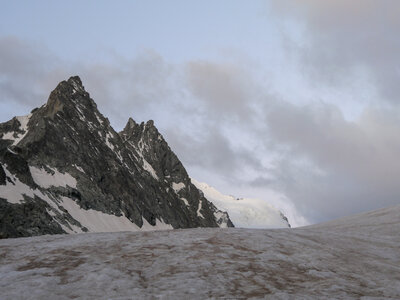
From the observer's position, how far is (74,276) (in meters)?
8.38

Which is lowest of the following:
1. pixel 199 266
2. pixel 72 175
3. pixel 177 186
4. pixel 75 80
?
pixel 199 266

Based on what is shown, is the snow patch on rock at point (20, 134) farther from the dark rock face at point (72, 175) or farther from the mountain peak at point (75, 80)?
the mountain peak at point (75, 80)

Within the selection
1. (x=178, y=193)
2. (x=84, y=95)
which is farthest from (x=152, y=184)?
(x=84, y=95)

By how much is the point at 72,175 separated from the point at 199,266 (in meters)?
124

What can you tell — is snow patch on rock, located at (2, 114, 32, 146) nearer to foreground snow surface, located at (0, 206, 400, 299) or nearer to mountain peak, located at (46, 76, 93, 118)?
mountain peak, located at (46, 76, 93, 118)

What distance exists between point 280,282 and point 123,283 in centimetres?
291

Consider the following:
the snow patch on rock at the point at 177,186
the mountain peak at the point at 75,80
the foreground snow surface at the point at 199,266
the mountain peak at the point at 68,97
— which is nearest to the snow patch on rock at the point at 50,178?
the mountain peak at the point at 68,97

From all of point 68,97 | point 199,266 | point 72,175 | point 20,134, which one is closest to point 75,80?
point 68,97

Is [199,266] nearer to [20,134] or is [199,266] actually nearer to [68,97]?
[20,134]

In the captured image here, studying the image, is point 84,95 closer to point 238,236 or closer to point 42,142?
point 42,142

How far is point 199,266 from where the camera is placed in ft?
29.4

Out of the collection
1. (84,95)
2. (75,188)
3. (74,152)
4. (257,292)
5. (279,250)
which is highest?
(84,95)

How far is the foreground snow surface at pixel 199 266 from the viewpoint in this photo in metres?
7.68

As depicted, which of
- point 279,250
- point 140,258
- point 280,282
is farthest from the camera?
point 279,250
